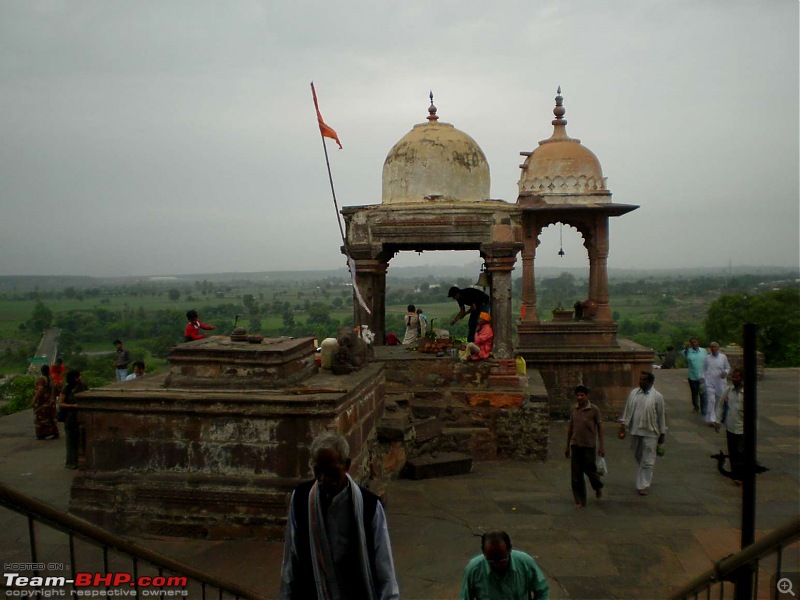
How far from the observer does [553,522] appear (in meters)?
5.97

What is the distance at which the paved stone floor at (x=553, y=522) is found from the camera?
16.0 ft

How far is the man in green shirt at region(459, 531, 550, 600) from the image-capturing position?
10.3ft

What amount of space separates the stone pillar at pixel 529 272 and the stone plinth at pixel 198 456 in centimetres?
759

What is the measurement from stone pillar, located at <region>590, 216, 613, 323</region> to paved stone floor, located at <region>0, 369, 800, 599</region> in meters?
3.95

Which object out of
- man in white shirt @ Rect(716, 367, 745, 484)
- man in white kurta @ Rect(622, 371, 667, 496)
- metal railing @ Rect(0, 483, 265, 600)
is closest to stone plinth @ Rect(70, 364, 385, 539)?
metal railing @ Rect(0, 483, 265, 600)

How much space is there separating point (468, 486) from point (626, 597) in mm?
2699

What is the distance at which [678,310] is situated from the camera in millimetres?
84062

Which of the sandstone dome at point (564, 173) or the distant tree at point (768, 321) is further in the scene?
the distant tree at point (768, 321)

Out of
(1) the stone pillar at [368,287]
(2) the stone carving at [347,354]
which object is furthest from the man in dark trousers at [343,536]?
(1) the stone pillar at [368,287]

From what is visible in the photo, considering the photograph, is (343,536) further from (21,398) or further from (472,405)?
(21,398)

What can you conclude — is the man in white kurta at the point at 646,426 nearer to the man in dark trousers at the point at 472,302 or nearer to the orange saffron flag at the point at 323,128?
the man in dark trousers at the point at 472,302

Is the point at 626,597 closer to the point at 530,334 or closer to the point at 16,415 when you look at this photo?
the point at 530,334

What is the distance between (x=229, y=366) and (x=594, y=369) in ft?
24.6

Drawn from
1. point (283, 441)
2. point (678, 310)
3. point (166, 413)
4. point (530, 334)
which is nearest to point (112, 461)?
point (166, 413)
